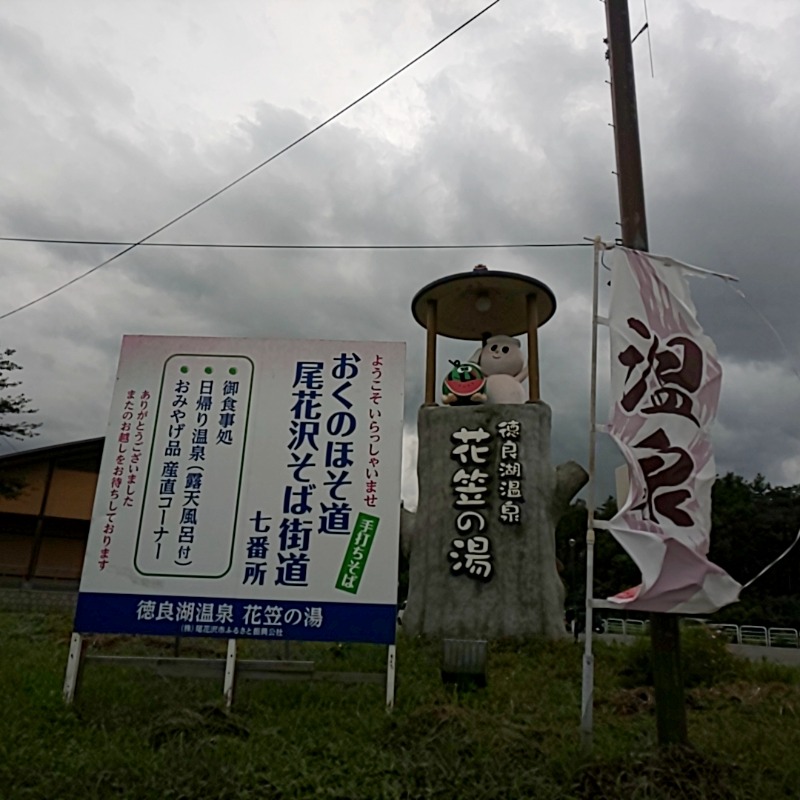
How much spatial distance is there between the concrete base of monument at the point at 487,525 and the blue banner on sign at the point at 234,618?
4.71m

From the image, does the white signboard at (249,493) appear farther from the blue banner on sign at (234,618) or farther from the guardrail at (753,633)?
the guardrail at (753,633)

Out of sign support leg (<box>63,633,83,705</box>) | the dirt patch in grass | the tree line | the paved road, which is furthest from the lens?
the tree line

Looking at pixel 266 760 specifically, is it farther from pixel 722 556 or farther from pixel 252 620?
pixel 722 556

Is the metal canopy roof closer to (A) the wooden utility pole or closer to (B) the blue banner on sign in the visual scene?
(A) the wooden utility pole

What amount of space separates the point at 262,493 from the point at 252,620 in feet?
3.70

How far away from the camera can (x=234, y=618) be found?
19.8 feet

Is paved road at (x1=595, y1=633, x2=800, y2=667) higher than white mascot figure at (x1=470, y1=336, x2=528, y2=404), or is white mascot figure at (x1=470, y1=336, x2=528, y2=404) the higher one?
white mascot figure at (x1=470, y1=336, x2=528, y2=404)

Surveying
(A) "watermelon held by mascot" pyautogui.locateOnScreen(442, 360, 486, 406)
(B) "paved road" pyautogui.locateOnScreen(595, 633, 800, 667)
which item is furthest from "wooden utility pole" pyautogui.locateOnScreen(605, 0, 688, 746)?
(A) "watermelon held by mascot" pyautogui.locateOnScreen(442, 360, 486, 406)

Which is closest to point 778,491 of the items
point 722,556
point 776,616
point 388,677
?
point 722,556

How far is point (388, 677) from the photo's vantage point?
5965mm

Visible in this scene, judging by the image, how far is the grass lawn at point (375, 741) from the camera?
4.10 metres

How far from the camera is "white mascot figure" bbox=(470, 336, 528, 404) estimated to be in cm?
1195

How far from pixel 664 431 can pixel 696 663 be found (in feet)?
14.7

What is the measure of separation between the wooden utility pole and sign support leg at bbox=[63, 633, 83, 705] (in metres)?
4.71
